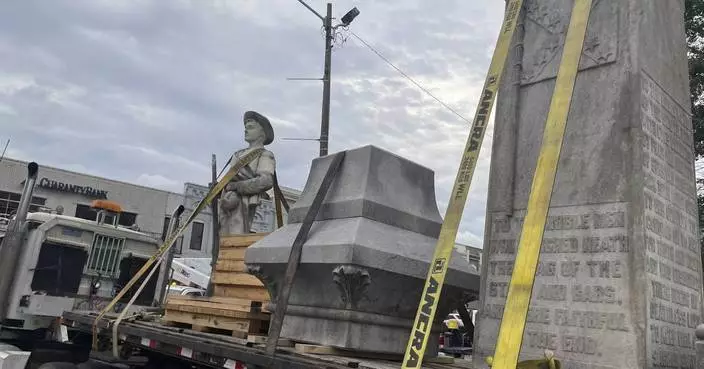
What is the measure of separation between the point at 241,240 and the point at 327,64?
7.73m

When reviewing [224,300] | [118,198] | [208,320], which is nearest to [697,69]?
[224,300]

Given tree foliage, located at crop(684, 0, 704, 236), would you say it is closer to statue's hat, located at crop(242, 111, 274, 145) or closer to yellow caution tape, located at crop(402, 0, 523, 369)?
statue's hat, located at crop(242, 111, 274, 145)

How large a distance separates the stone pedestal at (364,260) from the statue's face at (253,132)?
3.12 m

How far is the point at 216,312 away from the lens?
18.5ft

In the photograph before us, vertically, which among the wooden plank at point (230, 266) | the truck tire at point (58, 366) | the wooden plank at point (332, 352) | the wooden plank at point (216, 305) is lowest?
the truck tire at point (58, 366)

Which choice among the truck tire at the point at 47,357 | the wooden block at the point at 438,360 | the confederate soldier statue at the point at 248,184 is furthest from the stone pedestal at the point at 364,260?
the truck tire at the point at 47,357

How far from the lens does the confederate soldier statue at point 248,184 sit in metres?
8.07

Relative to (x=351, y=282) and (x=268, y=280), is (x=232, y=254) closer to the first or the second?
(x=268, y=280)

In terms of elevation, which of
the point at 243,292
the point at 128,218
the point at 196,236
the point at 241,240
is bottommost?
the point at 243,292

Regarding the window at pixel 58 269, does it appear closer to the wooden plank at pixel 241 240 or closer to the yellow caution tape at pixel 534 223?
the wooden plank at pixel 241 240

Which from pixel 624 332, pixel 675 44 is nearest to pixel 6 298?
pixel 624 332

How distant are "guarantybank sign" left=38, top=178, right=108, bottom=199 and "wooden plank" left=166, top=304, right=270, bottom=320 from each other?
25735 mm

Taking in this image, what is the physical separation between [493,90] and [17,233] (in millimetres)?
6787

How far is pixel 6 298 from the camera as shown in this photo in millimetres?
7879
